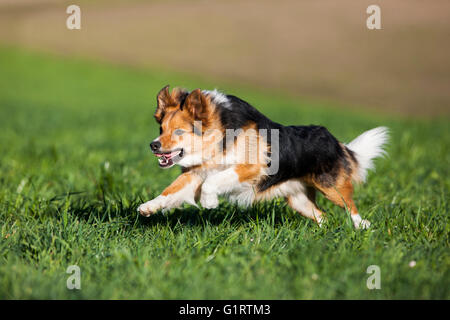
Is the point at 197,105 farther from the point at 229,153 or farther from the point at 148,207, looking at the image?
the point at 148,207

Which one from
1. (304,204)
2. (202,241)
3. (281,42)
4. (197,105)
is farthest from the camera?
(281,42)

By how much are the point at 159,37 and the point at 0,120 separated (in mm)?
21071

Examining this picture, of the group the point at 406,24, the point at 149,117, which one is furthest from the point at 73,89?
the point at 406,24

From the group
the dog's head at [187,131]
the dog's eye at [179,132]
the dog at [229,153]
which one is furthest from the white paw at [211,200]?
the dog's eye at [179,132]

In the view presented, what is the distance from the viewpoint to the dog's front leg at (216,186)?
360 centimetres

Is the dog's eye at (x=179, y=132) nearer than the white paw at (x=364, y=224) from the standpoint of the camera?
Yes

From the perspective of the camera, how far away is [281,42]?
27.2 metres

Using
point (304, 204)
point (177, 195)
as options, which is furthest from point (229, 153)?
point (304, 204)

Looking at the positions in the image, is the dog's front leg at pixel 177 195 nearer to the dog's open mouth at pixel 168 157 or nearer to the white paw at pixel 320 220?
the dog's open mouth at pixel 168 157

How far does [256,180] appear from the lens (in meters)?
3.81

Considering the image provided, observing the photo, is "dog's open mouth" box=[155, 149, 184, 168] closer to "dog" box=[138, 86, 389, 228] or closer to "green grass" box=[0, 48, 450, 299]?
"dog" box=[138, 86, 389, 228]

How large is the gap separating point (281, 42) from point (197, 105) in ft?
80.8

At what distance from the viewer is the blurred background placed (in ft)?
78.6

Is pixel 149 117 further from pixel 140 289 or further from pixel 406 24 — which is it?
pixel 406 24
